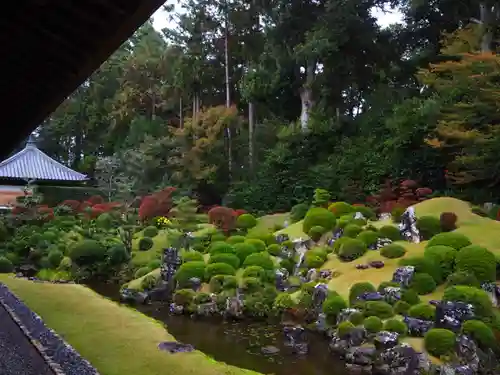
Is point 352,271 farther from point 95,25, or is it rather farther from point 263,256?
point 95,25

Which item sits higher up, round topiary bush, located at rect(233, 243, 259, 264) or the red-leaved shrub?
the red-leaved shrub

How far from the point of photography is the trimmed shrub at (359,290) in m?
9.88

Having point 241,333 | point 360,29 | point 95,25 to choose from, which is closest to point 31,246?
point 241,333

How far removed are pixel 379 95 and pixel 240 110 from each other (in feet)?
28.9

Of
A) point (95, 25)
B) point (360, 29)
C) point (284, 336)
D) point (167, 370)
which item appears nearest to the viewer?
point (95, 25)

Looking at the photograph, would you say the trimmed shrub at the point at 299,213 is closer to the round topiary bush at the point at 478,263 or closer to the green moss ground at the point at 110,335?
the round topiary bush at the point at 478,263

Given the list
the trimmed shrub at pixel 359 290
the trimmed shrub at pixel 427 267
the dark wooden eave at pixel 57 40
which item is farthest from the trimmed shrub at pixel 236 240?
the dark wooden eave at pixel 57 40

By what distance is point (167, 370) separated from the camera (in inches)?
251

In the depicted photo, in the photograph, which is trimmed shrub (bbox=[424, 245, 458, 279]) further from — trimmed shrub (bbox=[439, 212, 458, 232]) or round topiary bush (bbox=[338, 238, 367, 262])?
round topiary bush (bbox=[338, 238, 367, 262])

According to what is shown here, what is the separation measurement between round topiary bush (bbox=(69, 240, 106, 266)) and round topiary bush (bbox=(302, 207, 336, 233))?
6352 millimetres

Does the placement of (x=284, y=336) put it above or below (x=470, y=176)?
below

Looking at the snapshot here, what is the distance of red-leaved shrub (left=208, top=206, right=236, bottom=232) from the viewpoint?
17062 millimetres

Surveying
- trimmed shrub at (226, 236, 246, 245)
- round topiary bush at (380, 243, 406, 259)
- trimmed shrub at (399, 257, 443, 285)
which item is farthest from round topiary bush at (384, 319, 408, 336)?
trimmed shrub at (226, 236, 246, 245)

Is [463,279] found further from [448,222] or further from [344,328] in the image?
[448,222]
